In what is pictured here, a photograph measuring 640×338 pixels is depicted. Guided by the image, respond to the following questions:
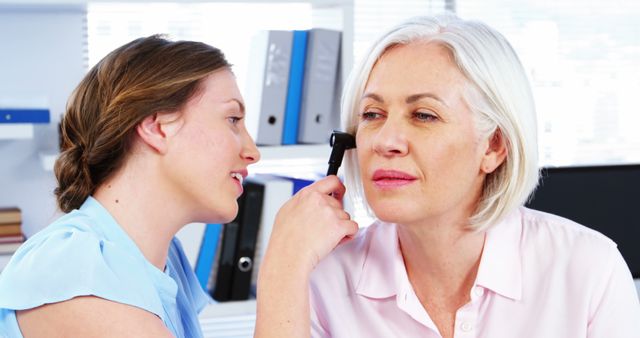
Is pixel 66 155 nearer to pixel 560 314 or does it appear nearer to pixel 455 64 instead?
pixel 455 64

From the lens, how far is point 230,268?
7.82 ft

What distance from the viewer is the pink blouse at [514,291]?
1484 mm

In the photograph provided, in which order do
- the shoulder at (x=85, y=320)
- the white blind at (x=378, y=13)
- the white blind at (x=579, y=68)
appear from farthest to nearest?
the white blind at (x=579, y=68) < the white blind at (x=378, y=13) < the shoulder at (x=85, y=320)

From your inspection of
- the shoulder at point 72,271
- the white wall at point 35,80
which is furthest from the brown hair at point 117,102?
the white wall at point 35,80

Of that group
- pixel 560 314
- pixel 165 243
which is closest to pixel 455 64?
pixel 560 314

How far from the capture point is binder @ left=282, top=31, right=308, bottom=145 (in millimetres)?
2346

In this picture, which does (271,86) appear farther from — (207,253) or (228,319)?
(228,319)

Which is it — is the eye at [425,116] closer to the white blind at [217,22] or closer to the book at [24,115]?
the book at [24,115]

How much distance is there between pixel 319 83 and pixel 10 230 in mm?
904

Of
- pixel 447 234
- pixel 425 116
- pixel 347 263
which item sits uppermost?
pixel 425 116

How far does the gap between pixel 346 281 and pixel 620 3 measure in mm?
2536

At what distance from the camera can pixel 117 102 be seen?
144 centimetres

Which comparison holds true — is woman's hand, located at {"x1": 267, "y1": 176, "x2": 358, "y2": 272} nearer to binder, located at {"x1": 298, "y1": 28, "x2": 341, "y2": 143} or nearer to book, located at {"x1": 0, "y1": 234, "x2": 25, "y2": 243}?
binder, located at {"x1": 298, "y1": 28, "x2": 341, "y2": 143}

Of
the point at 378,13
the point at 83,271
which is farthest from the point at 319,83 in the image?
the point at 83,271
